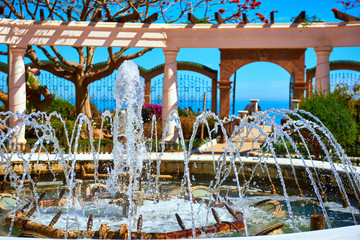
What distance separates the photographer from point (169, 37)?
1235 cm

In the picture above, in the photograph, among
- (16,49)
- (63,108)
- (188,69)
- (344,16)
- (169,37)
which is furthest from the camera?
(188,69)

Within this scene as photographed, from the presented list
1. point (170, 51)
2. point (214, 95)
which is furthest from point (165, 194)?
point (214, 95)

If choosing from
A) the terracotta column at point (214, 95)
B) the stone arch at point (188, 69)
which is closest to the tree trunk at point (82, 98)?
the stone arch at point (188, 69)

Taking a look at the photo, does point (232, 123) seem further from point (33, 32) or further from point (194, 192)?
point (194, 192)

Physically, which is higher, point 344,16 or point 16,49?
point 344,16

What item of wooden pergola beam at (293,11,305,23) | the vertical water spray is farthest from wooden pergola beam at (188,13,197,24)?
the vertical water spray

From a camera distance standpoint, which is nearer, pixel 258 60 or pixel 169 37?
pixel 169 37

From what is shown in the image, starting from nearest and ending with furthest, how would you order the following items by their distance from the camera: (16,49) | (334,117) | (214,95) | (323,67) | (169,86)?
(334,117), (16,49), (323,67), (169,86), (214,95)

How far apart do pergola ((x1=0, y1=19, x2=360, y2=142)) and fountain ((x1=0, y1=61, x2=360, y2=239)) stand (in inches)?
147

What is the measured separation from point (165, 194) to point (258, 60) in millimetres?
13944

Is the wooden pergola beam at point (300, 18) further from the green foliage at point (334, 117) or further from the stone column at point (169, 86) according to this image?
the stone column at point (169, 86)

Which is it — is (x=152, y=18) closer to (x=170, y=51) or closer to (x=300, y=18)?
(x=170, y=51)

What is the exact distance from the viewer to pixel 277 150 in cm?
1155

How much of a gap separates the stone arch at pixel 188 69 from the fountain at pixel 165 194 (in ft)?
39.1
